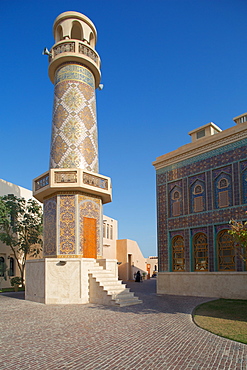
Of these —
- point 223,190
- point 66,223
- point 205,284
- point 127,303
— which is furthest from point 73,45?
point 205,284

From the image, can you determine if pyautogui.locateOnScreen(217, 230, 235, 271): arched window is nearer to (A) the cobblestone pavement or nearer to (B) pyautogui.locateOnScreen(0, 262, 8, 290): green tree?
(A) the cobblestone pavement

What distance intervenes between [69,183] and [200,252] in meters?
6.57

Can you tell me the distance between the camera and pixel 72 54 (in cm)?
1436

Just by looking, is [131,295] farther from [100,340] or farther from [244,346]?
[244,346]

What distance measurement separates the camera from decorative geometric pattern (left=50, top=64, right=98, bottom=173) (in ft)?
45.4

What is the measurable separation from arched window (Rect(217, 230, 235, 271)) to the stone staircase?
13.8 feet

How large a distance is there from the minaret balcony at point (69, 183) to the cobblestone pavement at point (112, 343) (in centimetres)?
504

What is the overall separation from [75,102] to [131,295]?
331 inches

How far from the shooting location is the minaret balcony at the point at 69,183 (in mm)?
12633

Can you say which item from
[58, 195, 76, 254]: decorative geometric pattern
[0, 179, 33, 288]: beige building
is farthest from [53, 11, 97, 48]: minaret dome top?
[0, 179, 33, 288]: beige building

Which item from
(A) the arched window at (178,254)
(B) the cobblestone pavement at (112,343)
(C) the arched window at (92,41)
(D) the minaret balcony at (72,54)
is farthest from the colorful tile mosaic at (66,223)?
(C) the arched window at (92,41)

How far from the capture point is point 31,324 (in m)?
7.75

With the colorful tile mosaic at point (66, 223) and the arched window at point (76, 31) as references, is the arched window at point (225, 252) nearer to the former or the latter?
the colorful tile mosaic at point (66, 223)

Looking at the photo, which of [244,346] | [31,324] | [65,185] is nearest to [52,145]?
[65,185]
